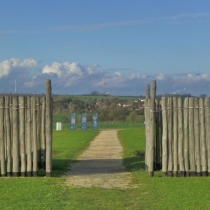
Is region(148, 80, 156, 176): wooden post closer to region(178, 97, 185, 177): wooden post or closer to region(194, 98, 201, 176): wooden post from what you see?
region(178, 97, 185, 177): wooden post

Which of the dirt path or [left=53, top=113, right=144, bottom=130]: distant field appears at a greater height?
[left=53, top=113, right=144, bottom=130]: distant field

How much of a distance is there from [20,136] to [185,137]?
4.56m

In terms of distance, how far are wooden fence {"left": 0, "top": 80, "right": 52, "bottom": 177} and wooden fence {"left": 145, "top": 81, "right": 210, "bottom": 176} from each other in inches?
115

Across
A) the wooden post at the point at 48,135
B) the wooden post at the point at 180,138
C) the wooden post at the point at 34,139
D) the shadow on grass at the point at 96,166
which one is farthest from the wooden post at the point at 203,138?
the wooden post at the point at 34,139

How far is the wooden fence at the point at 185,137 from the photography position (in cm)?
1570

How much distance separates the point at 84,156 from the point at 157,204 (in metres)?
13.1

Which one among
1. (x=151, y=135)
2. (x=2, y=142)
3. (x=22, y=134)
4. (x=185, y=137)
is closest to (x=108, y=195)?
(x=151, y=135)

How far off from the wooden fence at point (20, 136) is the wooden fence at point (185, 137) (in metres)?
2.92

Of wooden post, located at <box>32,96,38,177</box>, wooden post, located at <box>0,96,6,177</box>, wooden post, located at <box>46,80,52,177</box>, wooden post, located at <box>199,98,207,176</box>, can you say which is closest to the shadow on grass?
wooden post, located at <box>46,80,52,177</box>

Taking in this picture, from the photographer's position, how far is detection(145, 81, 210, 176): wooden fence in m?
15.7

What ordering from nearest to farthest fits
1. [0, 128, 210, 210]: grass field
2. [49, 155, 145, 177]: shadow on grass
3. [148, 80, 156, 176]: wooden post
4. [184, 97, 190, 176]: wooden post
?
[0, 128, 210, 210]: grass field
[184, 97, 190, 176]: wooden post
[148, 80, 156, 176]: wooden post
[49, 155, 145, 177]: shadow on grass

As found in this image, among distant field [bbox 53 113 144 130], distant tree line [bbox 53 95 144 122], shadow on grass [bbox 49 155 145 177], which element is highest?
distant tree line [bbox 53 95 144 122]

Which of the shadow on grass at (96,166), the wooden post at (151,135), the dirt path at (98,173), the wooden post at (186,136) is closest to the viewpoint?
the dirt path at (98,173)

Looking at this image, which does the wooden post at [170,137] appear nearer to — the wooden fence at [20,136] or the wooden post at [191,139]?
the wooden post at [191,139]
